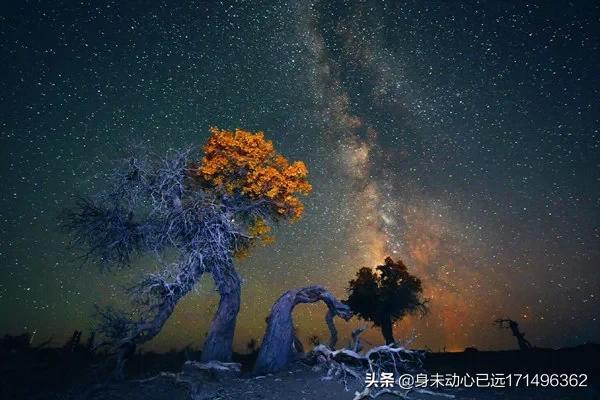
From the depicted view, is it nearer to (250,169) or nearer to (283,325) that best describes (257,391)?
(283,325)

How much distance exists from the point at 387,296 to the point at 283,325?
2047 centimetres

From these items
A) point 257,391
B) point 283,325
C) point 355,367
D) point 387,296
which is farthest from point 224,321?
point 387,296

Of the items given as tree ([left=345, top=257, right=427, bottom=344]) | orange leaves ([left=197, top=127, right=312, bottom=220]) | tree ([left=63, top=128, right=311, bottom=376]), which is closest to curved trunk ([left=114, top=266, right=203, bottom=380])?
tree ([left=63, top=128, right=311, bottom=376])

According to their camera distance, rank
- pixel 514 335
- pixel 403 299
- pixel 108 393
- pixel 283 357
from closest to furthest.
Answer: pixel 108 393 < pixel 283 357 < pixel 514 335 < pixel 403 299

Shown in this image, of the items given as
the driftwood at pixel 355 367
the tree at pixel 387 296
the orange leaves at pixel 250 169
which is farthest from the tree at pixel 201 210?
the tree at pixel 387 296

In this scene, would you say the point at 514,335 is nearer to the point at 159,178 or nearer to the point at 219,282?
the point at 219,282

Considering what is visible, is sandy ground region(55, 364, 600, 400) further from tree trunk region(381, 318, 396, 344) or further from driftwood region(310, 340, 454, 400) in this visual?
tree trunk region(381, 318, 396, 344)

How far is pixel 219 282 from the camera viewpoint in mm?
15508

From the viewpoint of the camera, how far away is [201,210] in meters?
14.9

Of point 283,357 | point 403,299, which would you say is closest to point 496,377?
point 283,357

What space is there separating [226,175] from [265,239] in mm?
3613

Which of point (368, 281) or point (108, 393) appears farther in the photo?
point (368, 281)

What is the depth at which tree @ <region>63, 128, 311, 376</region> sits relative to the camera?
14812 mm

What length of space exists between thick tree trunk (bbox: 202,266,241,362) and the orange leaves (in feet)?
12.8
